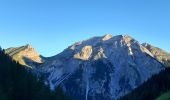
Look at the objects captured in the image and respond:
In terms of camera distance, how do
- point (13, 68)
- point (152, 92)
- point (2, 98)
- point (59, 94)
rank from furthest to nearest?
point (152, 92), point (59, 94), point (13, 68), point (2, 98)

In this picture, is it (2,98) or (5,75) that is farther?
(5,75)

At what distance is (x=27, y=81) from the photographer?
140250 millimetres

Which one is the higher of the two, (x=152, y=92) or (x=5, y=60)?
(x=5, y=60)

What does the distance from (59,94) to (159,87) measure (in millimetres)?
50954

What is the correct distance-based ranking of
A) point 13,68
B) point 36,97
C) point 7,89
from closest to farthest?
point 7,89 → point 36,97 → point 13,68

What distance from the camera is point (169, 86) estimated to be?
623 feet

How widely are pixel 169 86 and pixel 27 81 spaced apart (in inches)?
2878

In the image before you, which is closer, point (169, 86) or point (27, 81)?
point (27, 81)

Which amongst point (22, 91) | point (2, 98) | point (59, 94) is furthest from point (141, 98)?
point (2, 98)

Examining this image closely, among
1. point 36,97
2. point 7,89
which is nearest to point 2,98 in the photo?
point 7,89

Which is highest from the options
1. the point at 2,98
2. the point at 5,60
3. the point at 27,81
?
the point at 5,60

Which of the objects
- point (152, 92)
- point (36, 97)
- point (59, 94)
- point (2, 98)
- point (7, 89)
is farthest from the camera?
point (152, 92)

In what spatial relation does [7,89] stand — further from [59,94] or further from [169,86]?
[169,86]

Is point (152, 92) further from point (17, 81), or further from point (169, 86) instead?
point (17, 81)
